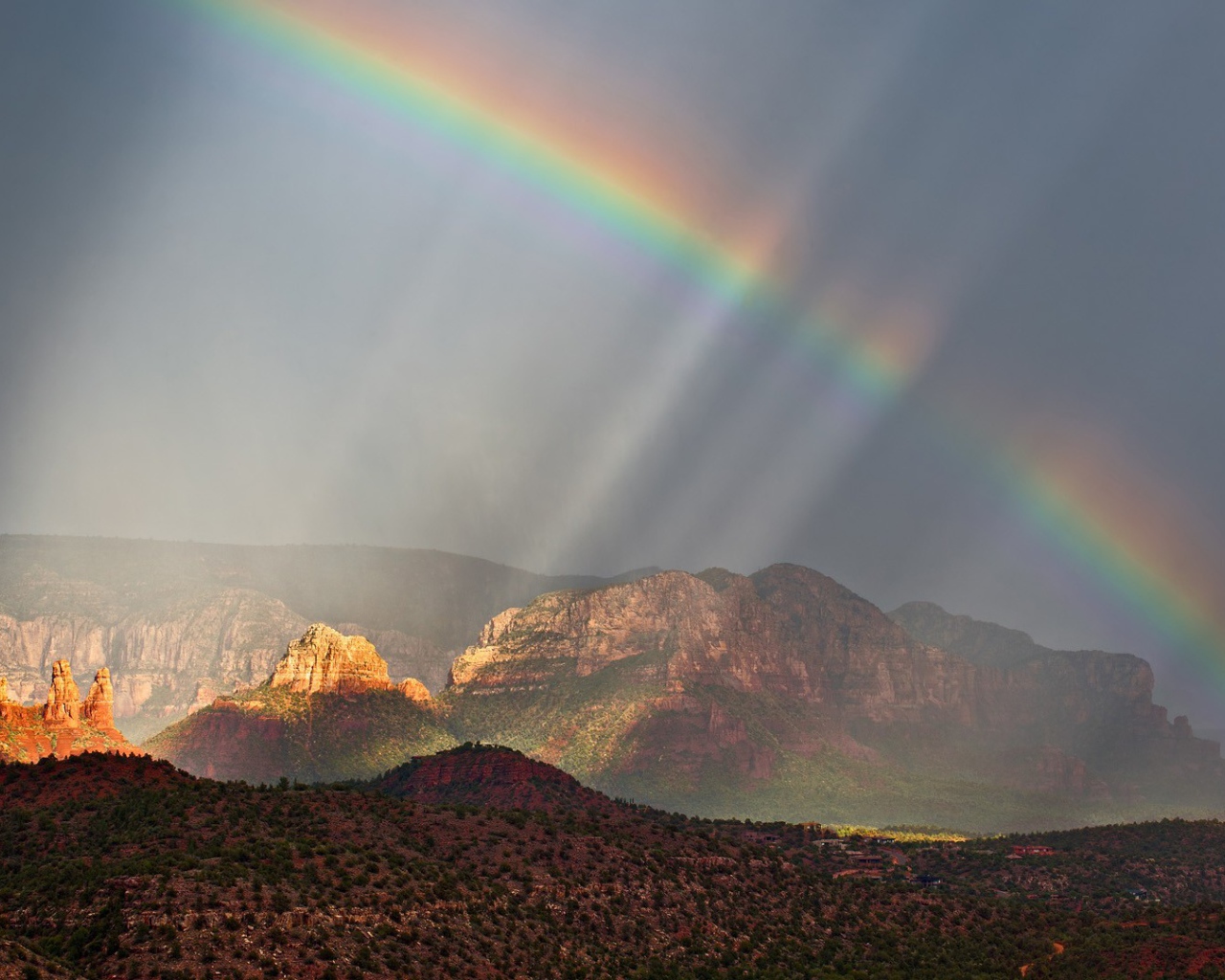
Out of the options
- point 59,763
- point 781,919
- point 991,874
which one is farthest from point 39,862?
point 991,874

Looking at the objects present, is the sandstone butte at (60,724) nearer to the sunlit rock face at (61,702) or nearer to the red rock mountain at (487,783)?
the sunlit rock face at (61,702)

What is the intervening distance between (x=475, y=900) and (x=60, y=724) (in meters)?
98.6

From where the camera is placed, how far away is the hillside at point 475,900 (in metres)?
57.5

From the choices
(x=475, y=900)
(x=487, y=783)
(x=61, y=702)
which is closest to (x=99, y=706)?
(x=61, y=702)

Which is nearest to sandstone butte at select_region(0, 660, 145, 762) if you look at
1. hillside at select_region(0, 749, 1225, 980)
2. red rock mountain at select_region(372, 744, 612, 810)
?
red rock mountain at select_region(372, 744, 612, 810)

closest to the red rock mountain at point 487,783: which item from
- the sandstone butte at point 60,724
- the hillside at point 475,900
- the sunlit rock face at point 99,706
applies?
the hillside at point 475,900

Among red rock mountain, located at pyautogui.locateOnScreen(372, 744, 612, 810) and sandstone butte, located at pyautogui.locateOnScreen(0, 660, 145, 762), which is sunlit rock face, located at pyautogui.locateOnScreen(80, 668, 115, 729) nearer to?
sandstone butte, located at pyautogui.locateOnScreen(0, 660, 145, 762)

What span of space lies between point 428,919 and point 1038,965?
1962 inches

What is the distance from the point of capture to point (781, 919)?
9562 cm

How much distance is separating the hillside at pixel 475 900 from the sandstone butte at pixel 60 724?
169 ft

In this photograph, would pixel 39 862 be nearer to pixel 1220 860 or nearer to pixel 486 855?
pixel 486 855

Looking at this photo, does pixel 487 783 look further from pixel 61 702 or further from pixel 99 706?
pixel 61 702

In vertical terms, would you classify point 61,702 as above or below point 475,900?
below

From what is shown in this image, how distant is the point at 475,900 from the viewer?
7538 cm
